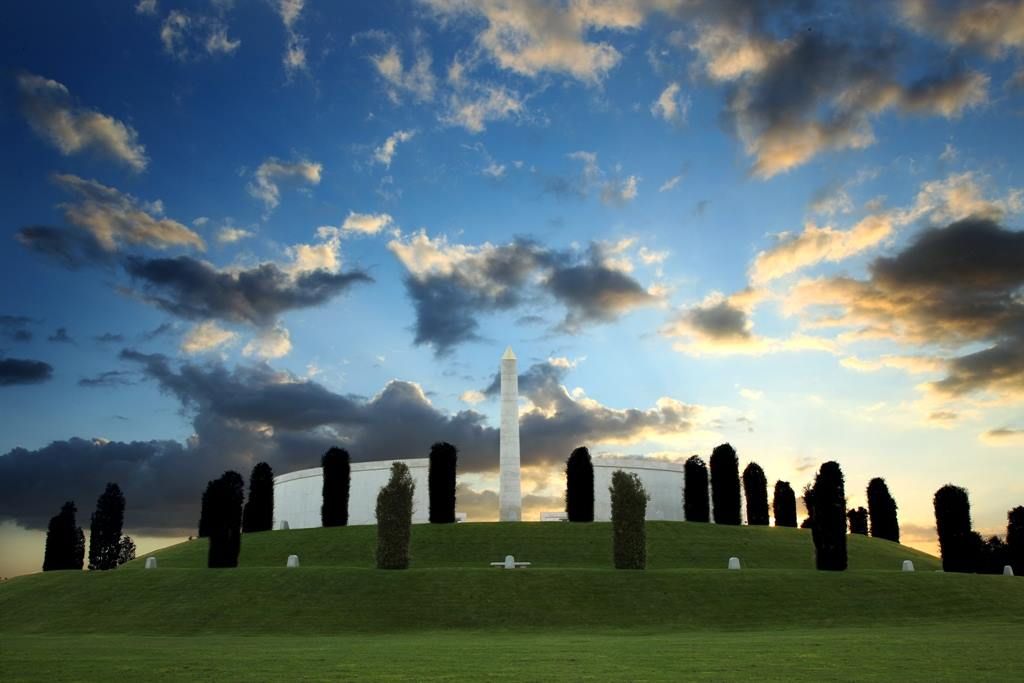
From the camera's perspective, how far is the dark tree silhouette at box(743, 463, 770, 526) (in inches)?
2400

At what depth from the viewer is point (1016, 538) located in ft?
165

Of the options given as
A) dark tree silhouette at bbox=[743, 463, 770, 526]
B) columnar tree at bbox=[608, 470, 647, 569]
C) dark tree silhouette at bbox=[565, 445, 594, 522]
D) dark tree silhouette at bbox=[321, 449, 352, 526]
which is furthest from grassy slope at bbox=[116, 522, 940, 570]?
columnar tree at bbox=[608, 470, 647, 569]

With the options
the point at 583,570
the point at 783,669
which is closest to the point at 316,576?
the point at 583,570

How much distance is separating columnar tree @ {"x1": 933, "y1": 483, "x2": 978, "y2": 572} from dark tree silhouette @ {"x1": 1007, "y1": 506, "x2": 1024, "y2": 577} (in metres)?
5.08

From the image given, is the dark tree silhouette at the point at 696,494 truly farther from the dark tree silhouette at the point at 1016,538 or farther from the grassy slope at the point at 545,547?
the dark tree silhouette at the point at 1016,538

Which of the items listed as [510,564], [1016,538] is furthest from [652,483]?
[510,564]

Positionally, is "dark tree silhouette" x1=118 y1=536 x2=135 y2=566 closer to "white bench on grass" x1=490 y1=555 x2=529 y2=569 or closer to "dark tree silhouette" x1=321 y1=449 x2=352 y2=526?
"dark tree silhouette" x1=321 y1=449 x2=352 y2=526

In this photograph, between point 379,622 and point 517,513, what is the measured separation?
24.8 meters

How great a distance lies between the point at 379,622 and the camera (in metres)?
31.3

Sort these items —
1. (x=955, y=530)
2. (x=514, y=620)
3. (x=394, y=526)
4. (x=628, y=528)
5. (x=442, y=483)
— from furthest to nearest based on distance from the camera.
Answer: (x=442, y=483), (x=955, y=530), (x=394, y=526), (x=628, y=528), (x=514, y=620)

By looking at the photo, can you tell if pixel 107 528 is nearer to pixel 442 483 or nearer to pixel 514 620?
pixel 442 483

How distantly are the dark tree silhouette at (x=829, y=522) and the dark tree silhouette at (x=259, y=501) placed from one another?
37499 millimetres

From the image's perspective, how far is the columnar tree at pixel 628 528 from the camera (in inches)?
1538

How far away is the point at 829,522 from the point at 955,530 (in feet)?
32.2
